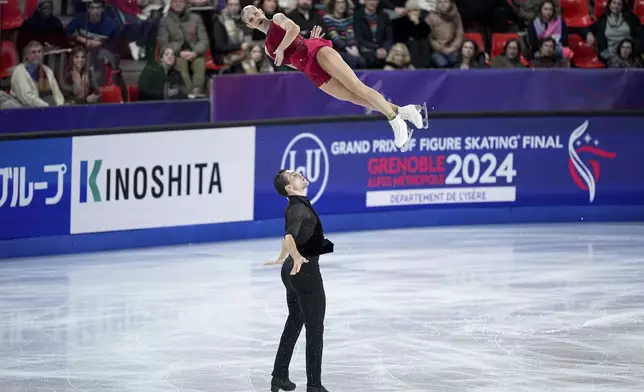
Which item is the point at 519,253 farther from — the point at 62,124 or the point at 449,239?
the point at 62,124

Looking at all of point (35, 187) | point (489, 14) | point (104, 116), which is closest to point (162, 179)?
point (104, 116)

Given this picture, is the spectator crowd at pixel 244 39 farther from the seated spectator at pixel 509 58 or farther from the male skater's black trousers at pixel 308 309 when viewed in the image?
the male skater's black trousers at pixel 308 309

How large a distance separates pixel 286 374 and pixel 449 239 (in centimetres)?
828

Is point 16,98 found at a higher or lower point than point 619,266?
higher

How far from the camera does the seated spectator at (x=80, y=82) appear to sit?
17.9 metres

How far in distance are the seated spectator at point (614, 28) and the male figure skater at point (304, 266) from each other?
12168 millimetres

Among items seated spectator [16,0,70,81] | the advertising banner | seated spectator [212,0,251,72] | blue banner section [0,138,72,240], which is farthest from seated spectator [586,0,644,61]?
blue banner section [0,138,72,240]

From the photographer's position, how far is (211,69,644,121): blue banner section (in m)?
18.5

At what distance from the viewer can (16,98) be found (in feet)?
58.4

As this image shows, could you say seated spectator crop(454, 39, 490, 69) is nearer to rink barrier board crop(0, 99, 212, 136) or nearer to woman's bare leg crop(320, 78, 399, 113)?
rink barrier board crop(0, 99, 212, 136)

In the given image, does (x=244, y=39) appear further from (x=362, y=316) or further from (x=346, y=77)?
(x=346, y=77)

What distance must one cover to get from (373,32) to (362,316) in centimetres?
697

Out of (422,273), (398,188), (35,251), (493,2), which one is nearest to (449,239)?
(398,188)

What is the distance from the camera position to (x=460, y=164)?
19.9m
